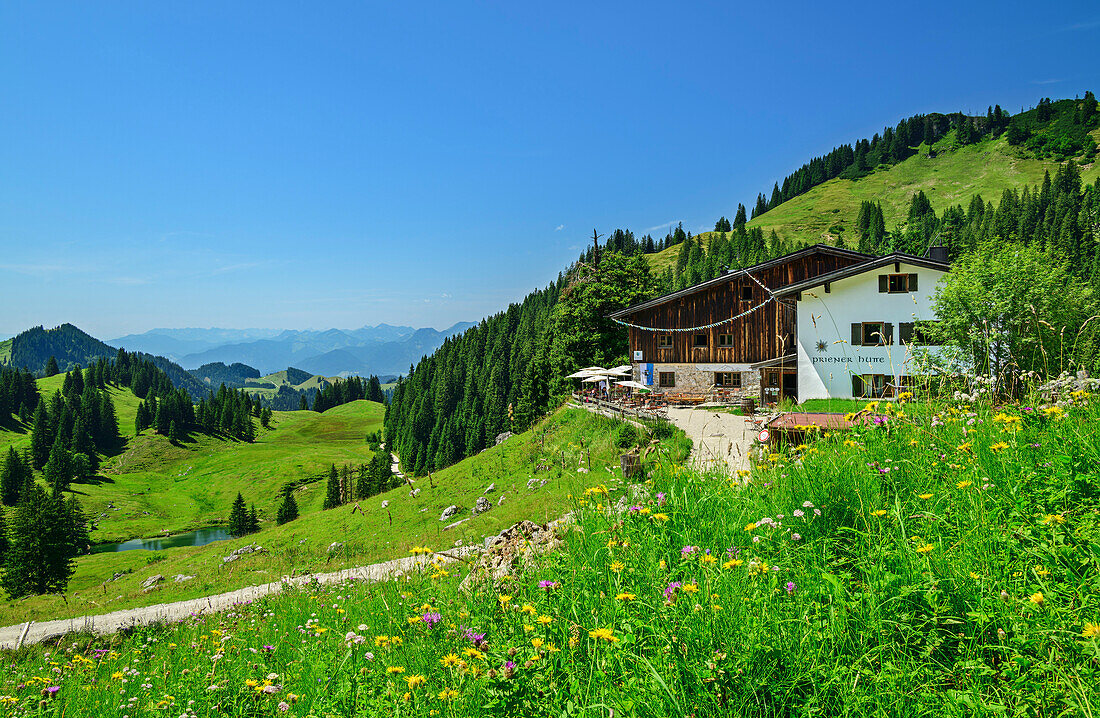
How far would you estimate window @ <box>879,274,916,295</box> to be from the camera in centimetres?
3044

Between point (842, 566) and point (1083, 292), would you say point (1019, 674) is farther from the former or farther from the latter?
point (1083, 292)

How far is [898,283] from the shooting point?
100ft

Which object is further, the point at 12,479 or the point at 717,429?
the point at 12,479

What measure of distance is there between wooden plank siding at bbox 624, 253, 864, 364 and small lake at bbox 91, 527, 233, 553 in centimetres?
9483

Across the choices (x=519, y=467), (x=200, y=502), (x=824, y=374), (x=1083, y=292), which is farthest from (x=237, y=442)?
(x=1083, y=292)

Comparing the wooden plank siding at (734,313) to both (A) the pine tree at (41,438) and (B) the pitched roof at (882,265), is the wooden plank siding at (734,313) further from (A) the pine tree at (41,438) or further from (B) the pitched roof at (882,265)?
(A) the pine tree at (41,438)

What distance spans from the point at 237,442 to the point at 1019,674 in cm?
22061

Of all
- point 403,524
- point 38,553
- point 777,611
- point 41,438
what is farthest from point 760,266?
point 41,438

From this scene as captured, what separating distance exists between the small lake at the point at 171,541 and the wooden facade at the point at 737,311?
94890 mm

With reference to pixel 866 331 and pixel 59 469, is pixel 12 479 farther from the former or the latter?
pixel 866 331

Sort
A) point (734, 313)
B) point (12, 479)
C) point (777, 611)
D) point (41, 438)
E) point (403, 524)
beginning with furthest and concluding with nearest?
1. point (41, 438)
2. point (12, 479)
3. point (734, 313)
4. point (403, 524)
5. point (777, 611)

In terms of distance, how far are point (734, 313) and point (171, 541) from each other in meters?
118

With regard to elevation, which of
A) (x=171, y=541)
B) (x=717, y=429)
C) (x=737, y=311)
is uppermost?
(x=737, y=311)

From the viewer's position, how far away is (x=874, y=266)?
30.5 m
